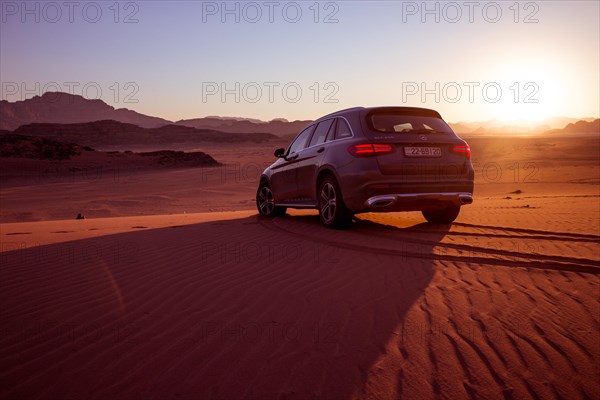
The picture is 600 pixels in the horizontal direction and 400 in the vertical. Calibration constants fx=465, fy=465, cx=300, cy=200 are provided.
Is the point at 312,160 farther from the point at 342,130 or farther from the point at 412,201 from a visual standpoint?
the point at 412,201

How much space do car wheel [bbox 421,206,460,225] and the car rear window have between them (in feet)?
4.77

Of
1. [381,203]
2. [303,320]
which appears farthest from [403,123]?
[303,320]

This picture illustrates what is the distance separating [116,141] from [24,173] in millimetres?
57118

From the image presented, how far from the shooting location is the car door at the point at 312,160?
7.31 metres

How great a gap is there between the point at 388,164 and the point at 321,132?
175cm

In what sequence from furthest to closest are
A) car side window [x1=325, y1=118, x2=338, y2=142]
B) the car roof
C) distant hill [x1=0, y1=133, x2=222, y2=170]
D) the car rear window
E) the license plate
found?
distant hill [x1=0, y1=133, x2=222, y2=170]
car side window [x1=325, y1=118, x2=338, y2=142]
the car roof
the car rear window
the license plate

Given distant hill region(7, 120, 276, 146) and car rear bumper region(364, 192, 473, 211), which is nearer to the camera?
car rear bumper region(364, 192, 473, 211)

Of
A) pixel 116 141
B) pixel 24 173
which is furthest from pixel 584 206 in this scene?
pixel 116 141

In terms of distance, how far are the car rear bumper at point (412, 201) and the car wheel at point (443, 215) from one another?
935 mm

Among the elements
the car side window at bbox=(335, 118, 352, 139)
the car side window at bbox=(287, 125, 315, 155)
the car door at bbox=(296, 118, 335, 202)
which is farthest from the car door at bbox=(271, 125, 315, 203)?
the car side window at bbox=(335, 118, 352, 139)

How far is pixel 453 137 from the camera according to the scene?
6652mm

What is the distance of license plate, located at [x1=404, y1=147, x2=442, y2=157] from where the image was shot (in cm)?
632

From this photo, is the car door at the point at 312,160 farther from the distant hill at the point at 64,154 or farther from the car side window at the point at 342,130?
the distant hill at the point at 64,154

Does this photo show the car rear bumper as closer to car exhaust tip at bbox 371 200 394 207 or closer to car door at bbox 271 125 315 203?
A: car exhaust tip at bbox 371 200 394 207
